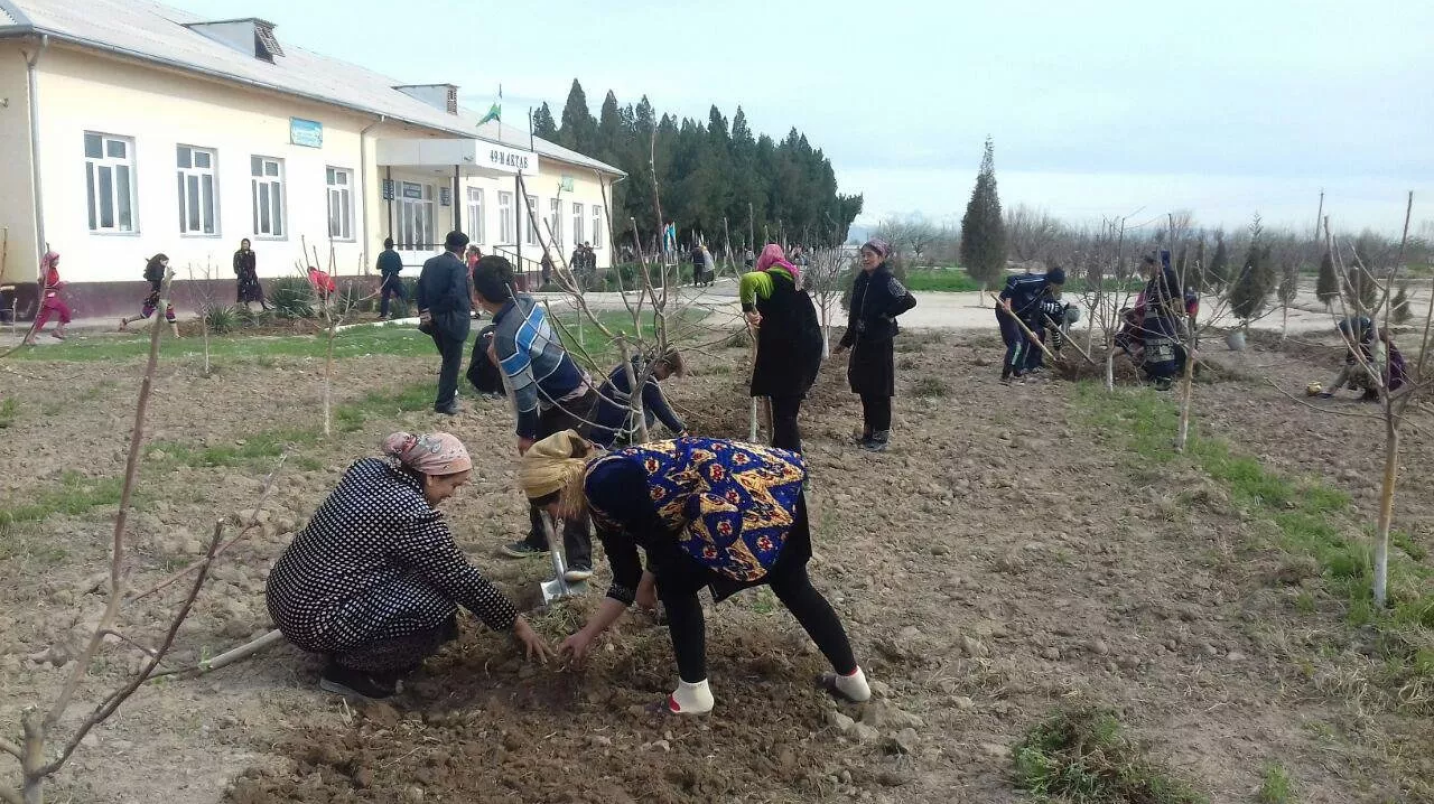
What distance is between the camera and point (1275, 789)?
307 centimetres

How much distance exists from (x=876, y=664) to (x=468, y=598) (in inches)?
59.6

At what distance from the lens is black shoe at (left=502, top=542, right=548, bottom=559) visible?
4992 mm

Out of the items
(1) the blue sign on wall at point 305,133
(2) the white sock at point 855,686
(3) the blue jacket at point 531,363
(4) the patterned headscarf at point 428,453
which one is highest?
(1) the blue sign on wall at point 305,133

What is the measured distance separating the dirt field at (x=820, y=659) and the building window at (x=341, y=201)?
15842 mm

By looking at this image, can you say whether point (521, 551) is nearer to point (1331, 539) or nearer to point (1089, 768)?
point (1089, 768)

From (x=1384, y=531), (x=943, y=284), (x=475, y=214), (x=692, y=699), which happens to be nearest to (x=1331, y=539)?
(x=1384, y=531)

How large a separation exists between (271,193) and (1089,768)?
67.3 feet

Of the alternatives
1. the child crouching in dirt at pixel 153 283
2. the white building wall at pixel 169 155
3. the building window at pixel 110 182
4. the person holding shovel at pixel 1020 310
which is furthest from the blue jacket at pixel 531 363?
the building window at pixel 110 182

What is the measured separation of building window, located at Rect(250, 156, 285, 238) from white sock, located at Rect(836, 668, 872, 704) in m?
19.0

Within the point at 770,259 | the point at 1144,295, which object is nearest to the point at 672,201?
the point at 1144,295

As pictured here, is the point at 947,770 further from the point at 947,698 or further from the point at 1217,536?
the point at 1217,536

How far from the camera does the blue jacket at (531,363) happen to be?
14.8ft

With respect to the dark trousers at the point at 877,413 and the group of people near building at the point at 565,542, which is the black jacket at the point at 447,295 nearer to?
the dark trousers at the point at 877,413

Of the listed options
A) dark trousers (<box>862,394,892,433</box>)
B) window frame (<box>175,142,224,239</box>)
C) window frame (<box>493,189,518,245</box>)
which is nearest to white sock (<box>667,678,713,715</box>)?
dark trousers (<box>862,394,892,433</box>)
